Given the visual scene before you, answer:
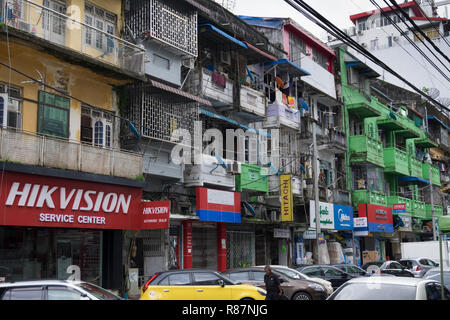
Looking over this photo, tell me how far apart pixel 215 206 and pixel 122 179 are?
5703 millimetres

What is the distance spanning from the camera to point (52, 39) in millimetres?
Answer: 19688

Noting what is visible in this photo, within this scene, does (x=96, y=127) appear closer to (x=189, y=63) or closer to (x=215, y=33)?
(x=189, y=63)

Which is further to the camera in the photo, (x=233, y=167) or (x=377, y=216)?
(x=377, y=216)

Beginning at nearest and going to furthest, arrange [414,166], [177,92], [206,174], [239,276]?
[239,276]
[177,92]
[206,174]
[414,166]

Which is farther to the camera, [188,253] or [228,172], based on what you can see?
[228,172]

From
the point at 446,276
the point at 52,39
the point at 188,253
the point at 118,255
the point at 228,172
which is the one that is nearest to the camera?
the point at 446,276

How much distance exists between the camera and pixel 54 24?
19.8 m

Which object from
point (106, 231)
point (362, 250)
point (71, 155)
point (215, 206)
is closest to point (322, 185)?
point (362, 250)

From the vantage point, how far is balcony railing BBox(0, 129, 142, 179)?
16938 millimetres

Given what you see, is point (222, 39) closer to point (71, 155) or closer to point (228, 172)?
point (228, 172)

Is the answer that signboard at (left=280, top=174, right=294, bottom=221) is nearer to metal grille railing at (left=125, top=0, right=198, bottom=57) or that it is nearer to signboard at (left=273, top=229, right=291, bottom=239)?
signboard at (left=273, top=229, right=291, bottom=239)

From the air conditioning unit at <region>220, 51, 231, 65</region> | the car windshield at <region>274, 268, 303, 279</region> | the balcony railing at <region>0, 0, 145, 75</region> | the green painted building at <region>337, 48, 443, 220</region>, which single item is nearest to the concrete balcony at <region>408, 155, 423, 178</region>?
the green painted building at <region>337, 48, 443, 220</region>

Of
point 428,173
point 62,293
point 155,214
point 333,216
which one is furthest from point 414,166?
point 62,293

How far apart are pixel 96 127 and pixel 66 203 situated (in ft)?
12.6
